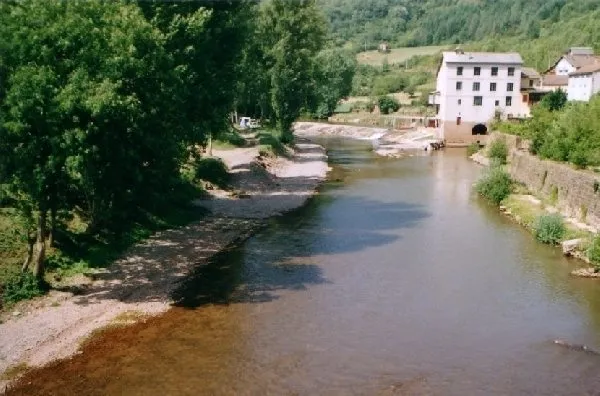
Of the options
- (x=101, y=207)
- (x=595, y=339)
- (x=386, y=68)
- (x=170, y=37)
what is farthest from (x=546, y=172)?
(x=386, y=68)

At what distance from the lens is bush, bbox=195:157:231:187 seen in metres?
47.6

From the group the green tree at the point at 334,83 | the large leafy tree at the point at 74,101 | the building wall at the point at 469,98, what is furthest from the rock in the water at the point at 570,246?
the green tree at the point at 334,83

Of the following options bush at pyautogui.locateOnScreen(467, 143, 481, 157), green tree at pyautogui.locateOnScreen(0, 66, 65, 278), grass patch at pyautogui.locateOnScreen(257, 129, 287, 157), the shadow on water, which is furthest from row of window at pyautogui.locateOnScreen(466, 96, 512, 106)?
green tree at pyautogui.locateOnScreen(0, 66, 65, 278)

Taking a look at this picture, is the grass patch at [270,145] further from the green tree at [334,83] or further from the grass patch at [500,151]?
the green tree at [334,83]

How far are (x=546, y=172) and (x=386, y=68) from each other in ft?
483

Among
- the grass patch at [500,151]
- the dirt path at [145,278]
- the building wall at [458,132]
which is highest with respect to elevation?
the building wall at [458,132]

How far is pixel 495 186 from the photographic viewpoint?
157 feet

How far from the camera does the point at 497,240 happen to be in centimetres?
3712

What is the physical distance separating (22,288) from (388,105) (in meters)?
113

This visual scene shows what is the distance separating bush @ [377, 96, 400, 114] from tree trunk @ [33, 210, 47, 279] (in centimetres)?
11122

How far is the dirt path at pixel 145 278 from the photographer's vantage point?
70.7 feet

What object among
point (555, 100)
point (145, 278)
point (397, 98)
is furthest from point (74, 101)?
point (397, 98)

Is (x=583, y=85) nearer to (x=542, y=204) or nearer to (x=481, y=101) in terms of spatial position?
(x=481, y=101)

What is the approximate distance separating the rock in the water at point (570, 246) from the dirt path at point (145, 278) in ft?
60.5
